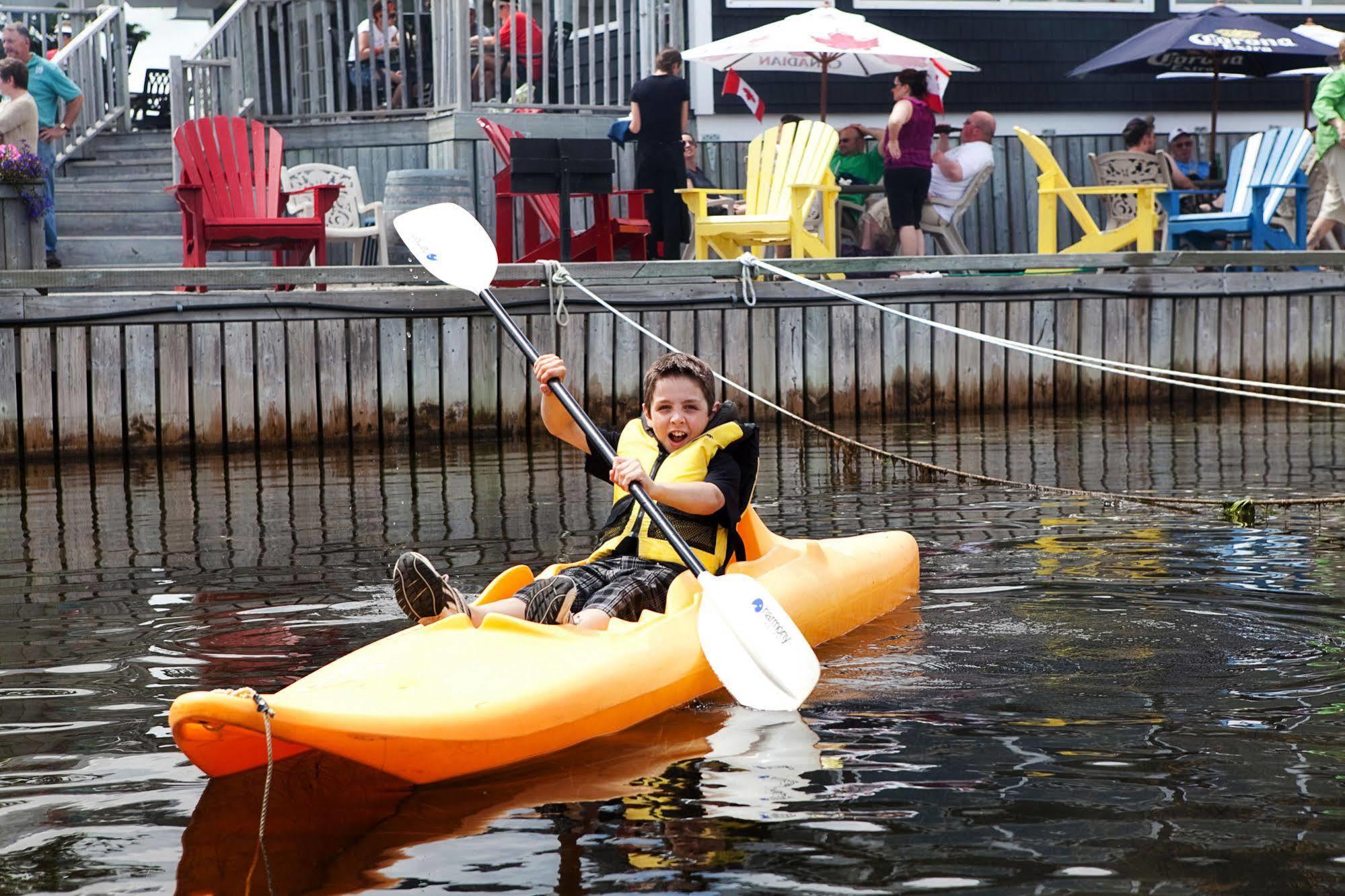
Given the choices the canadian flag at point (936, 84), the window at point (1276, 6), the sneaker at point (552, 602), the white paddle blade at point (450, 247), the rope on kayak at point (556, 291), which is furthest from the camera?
the window at point (1276, 6)

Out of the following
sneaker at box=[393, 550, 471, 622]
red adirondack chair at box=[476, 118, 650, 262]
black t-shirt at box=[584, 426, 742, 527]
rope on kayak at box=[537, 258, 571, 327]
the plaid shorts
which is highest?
red adirondack chair at box=[476, 118, 650, 262]

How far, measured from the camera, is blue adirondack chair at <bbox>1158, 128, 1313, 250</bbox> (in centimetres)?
1138

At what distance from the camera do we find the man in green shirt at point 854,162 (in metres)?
12.1

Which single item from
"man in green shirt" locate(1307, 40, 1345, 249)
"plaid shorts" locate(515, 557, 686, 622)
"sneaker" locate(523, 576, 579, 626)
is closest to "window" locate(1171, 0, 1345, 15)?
"man in green shirt" locate(1307, 40, 1345, 249)

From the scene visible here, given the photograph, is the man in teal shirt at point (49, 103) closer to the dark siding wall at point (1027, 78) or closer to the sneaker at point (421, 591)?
the dark siding wall at point (1027, 78)

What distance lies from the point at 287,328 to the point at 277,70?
502cm

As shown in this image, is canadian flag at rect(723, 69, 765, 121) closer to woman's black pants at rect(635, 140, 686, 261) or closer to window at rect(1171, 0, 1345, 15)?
woman's black pants at rect(635, 140, 686, 261)

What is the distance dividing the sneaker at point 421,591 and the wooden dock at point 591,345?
Answer: 533 cm

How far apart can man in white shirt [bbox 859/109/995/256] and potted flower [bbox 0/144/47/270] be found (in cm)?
552

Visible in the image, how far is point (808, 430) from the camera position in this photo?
10.1 metres

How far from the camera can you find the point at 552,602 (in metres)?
4.20

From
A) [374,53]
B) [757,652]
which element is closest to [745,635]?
[757,652]

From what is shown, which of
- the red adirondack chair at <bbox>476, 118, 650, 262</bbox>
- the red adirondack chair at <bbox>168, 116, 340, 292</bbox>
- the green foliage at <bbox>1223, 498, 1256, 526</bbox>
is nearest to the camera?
the green foliage at <bbox>1223, 498, 1256, 526</bbox>

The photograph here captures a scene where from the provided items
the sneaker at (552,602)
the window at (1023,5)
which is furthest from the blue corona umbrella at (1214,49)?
the sneaker at (552,602)
